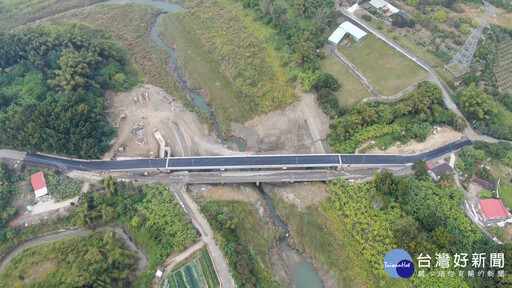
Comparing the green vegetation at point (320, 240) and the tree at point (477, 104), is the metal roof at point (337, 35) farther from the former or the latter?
the green vegetation at point (320, 240)

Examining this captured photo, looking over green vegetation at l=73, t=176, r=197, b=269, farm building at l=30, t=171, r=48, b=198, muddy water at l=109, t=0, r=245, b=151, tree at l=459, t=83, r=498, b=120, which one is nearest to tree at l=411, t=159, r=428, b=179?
tree at l=459, t=83, r=498, b=120

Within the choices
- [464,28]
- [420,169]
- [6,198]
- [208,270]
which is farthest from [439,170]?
[6,198]

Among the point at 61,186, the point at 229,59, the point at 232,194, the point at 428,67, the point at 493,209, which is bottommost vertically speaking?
the point at 493,209

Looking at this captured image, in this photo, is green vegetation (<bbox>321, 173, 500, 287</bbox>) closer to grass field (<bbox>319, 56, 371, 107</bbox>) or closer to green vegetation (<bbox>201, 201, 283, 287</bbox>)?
green vegetation (<bbox>201, 201, 283, 287</bbox>)

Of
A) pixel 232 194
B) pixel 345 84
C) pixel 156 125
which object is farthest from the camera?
pixel 345 84

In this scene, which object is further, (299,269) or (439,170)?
(439,170)

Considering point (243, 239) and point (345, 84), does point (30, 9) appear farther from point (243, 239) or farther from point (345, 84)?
point (243, 239)

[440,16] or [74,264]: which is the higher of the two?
[440,16]
